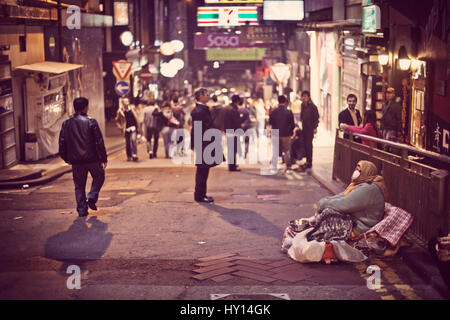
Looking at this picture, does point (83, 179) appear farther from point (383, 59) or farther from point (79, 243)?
point (383, 59)

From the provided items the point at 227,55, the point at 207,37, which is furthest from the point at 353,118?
the point at 227,55

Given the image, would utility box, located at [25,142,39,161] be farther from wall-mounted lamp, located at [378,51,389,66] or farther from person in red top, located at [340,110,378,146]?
wall-mounted lamp, located at [378,51,389,66]

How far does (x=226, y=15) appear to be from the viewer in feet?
→ 132

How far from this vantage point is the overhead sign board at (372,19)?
18.0m

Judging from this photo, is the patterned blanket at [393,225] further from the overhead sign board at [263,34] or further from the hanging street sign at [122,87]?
the overhead sign board at [263,34]

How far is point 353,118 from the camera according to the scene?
1518 cm

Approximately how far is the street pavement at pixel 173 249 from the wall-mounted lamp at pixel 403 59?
12.4ft

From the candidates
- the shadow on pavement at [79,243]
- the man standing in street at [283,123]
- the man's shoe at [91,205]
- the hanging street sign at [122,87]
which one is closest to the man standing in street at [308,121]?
the man standing in street at [283,123]

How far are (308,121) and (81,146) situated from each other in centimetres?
771

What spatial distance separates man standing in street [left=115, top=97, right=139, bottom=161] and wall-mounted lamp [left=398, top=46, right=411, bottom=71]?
727 cm

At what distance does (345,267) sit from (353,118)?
741 centimetres
